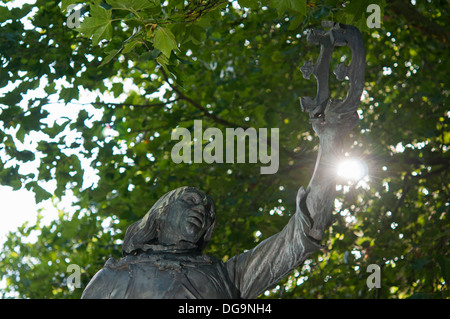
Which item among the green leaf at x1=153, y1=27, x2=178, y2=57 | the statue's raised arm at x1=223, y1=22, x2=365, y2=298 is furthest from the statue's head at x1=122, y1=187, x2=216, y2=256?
the green leaf at x1=153, y1=27, x2=178, y2=57

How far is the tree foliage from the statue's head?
79.2 inches

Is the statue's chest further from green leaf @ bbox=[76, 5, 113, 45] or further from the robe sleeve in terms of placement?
green leaf @ bbox=[76, 5, 113, 45]

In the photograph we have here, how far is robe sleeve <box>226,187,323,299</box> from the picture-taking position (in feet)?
10.7

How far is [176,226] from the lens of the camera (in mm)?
3648

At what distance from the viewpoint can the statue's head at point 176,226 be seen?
363 cm

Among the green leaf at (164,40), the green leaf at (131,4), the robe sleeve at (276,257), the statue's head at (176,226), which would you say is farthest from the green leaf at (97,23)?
the robe sleeve at (276,257)

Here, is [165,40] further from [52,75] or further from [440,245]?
[440,245]

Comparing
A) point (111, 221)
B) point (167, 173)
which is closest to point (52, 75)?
point (167, 173)

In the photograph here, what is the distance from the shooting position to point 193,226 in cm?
363

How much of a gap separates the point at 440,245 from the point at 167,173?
3.28 meters

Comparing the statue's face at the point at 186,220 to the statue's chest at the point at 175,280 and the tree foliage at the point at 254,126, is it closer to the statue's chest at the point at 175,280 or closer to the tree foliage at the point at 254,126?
the statue's chest at the point at 175,280

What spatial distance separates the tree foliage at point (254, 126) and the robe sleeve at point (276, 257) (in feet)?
7.99

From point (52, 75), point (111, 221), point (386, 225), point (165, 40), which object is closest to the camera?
point (165, 40)

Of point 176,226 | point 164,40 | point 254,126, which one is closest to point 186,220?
point 176,226
